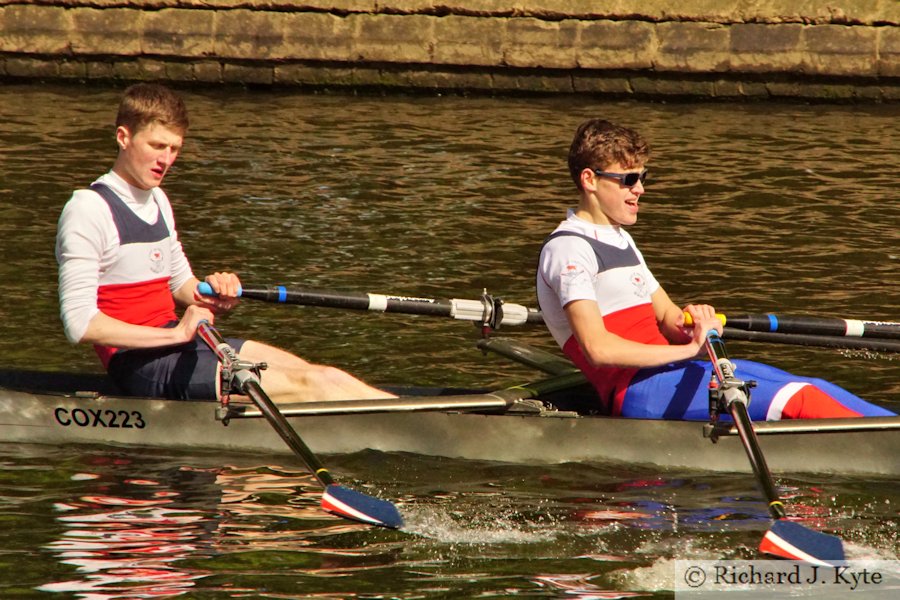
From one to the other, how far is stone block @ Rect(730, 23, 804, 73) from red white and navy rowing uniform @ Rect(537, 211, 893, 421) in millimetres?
11762

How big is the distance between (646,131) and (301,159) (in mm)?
3906

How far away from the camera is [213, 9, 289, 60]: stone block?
742 inches

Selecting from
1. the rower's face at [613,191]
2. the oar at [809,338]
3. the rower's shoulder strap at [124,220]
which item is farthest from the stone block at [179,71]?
the rower's face at [613,191]

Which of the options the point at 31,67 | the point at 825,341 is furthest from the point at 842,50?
the point at 825,341

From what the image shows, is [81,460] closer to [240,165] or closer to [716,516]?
[716,516]

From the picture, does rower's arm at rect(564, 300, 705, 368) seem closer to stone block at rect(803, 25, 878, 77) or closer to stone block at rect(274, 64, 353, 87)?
stone block at rect(803, 25, 878, 77)

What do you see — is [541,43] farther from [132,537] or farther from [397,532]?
[132,537]

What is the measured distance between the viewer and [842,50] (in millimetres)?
18000

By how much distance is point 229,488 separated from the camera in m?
6.98

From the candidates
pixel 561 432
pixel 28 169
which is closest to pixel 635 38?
pixel 28 169

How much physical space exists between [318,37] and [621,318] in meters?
12.7

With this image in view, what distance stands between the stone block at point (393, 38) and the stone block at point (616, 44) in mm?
1883

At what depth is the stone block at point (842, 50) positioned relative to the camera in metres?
17.9

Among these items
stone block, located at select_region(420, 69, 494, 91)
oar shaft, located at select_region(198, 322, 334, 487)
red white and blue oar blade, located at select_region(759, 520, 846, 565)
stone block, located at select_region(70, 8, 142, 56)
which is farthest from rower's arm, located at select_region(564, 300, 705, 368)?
stone block, located at select_region(70, 8, 142, 56)
